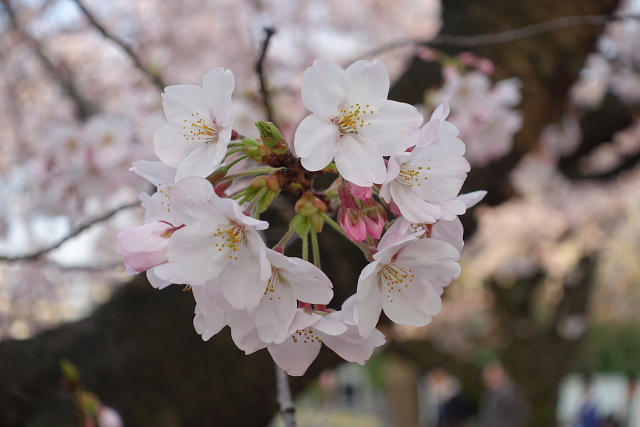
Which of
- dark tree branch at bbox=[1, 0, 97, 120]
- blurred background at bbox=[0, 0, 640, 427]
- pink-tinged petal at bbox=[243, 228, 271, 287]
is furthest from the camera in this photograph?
dark tree branch at bbox=[1, 0, 97, 120]

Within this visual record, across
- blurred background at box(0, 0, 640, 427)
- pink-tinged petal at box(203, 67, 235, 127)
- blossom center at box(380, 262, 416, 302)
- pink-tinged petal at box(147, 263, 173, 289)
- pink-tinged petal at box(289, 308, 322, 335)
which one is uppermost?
pink-tinged petal at box(203, 67, 235, 127)

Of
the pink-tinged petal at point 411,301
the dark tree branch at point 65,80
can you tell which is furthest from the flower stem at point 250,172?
the dark tree branch at point 65,80

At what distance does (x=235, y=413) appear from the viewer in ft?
5.01

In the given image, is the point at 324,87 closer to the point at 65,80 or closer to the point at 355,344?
the point at 355,344

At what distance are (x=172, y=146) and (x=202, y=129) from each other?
43 millimetres

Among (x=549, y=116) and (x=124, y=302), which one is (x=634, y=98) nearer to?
(x=549, y=116)

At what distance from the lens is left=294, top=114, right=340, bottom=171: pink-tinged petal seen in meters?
0.53

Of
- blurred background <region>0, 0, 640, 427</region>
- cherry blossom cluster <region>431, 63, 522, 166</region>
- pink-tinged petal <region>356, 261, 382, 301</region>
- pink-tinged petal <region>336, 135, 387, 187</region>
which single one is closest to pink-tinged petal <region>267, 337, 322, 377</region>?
pink-tinged petal <region>356, 261, 382, 301</region>

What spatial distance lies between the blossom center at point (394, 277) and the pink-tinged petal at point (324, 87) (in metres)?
0.19

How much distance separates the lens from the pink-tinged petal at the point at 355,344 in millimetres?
570

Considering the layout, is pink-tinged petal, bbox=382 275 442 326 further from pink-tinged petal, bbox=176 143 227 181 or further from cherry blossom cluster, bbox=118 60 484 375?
pink-tinged petal, bbox=176 143 227 181

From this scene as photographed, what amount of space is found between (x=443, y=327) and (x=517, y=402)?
434 centimetres

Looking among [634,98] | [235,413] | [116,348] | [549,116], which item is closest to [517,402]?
[634,98]

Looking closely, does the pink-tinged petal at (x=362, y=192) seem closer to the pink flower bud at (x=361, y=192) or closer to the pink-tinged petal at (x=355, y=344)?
the pink flower bud at (x=361, y=192)
